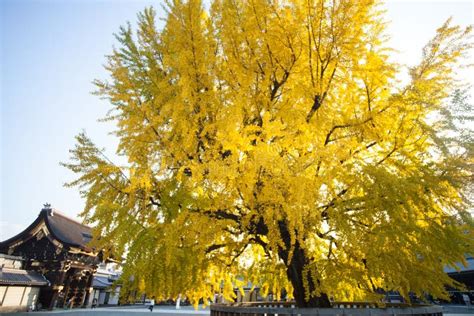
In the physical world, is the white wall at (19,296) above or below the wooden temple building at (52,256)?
below

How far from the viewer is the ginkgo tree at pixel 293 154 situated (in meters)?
3.46

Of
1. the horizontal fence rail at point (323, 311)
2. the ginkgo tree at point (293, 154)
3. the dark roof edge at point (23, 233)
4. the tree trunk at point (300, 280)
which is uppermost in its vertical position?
the dark roof edge at point (23, 233)

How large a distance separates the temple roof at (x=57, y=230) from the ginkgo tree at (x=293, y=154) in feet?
60.4

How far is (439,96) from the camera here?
14.0 feet

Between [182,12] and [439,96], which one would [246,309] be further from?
[182,12]

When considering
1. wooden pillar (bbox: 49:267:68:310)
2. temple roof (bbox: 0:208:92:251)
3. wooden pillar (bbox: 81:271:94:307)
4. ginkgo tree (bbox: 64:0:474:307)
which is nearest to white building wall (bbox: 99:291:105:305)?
wooden pillar (bbox: 81:271:94:307)

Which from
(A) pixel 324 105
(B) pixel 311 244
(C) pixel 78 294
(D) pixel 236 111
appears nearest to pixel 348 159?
(A) pixel 324 105

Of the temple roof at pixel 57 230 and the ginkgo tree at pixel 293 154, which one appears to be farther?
the temple roof at pixel 57 230

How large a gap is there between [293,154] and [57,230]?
79.5ft

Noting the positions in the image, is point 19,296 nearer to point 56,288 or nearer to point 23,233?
point 56,288

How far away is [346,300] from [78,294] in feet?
79.8

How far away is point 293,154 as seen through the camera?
3.69 meters

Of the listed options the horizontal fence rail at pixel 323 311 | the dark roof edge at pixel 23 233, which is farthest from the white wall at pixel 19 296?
the horizontal fence rail at pixel 323 311

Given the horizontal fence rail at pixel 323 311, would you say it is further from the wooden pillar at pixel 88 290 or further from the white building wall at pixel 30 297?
the wooden pillar at pixel 88 290
